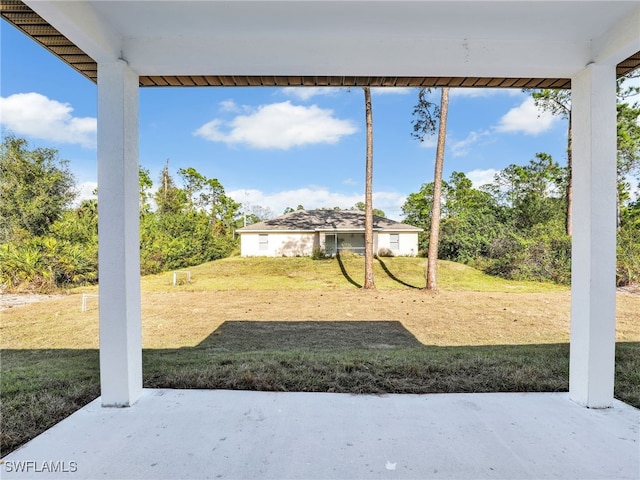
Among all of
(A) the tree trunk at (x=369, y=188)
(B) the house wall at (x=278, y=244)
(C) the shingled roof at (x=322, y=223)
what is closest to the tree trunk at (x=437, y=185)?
(A) the tree trunk at (x=369, y=188)

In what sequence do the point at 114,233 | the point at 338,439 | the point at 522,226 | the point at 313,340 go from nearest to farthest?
the point at 338,439, the point at 114,233, the point at 313,340, the point at 522,226

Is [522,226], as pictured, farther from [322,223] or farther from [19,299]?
[19,299]

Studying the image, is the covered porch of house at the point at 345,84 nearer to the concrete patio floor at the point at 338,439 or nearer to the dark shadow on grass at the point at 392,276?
the concrete patio floor at the point at 338,439

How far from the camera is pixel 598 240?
7.89ft

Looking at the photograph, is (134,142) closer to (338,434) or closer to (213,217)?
(338,434)

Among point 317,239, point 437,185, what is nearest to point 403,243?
point 317,239

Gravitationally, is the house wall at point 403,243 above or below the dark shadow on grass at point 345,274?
above

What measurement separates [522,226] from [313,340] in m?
16.0

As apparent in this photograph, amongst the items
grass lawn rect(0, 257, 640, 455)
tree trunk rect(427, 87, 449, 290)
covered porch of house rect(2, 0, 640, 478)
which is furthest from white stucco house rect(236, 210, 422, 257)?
covered porch of house rect(2, 0, 640, 478)

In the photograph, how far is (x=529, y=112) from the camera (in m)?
15.2

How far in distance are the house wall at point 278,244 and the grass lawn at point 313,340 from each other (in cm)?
608

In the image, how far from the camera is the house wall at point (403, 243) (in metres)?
18.8

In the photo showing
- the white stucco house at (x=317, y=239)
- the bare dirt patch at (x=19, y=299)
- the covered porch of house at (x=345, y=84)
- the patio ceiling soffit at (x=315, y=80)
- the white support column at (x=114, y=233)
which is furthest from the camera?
the white stucco house at (x=317, y=239)

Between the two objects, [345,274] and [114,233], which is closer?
[114,233]
